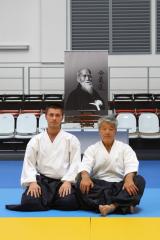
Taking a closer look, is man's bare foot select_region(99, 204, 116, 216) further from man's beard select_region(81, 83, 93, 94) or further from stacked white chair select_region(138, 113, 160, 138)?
stacked white chair select_region(138, 113, 160, 138)

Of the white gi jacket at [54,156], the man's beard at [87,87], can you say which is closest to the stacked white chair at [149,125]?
the man's beard at [87,87]

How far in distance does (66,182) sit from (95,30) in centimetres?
906

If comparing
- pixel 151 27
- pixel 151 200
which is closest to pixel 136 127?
pixel 151 27

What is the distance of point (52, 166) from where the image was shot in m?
4.81

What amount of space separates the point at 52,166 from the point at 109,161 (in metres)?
0.60

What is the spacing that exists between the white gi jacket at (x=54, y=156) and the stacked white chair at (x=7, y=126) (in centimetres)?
512

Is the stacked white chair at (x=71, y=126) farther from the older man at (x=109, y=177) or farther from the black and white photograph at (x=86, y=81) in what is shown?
the older man at (x=109, y=177)

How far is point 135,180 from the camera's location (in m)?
4.53

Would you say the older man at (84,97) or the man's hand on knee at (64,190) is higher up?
the older man at (84,97)

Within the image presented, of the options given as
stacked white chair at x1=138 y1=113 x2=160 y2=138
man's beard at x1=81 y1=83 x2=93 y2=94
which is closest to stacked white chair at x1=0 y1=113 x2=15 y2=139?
man's beard at x1=81 y1=83 x2=93 y2=94

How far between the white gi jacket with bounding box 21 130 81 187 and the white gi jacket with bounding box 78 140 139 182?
161 mm

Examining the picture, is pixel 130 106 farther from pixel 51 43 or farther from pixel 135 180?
pixel 135 180

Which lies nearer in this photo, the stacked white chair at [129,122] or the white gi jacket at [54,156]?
the white gi jacket at [54,156]

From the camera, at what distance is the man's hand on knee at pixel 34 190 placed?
15.0ft
